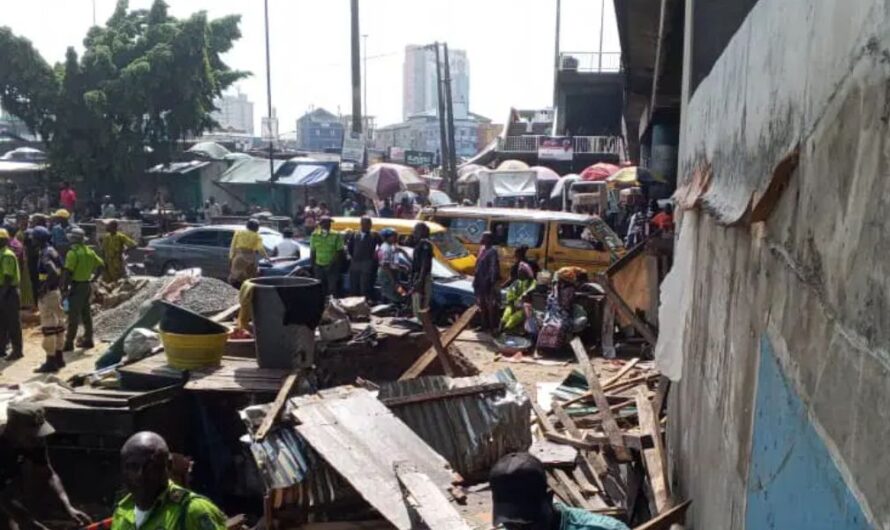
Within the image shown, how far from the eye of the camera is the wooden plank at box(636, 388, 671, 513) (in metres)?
4.91

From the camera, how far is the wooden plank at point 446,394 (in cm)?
608

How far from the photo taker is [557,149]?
33.8m

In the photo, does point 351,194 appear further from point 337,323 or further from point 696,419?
point 696,419

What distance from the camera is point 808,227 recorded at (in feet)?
6.17

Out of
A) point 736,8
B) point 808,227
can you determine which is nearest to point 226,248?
point 736,8

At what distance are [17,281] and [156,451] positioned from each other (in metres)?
8.56

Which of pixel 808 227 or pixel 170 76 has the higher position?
pixel 170 76

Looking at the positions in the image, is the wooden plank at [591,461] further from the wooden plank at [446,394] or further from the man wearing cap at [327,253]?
the man wearing cap at [327,253]

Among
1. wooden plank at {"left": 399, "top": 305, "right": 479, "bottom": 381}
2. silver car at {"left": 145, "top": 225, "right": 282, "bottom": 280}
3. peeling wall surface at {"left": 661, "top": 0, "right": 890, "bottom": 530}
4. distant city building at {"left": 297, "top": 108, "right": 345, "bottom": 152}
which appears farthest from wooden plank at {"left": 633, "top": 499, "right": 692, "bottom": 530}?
distant city building at {"left": 297, "top": 108, "right": 345, "bottom": 152}

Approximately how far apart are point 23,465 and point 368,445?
2083mm

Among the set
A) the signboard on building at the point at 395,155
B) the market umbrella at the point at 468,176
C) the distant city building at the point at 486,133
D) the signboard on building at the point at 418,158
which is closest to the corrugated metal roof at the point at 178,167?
the market umbrella at the point at 468,176

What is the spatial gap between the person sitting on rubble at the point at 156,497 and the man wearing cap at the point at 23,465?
186 centimetres

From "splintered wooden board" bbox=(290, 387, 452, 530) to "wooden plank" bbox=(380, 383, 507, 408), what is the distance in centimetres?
19

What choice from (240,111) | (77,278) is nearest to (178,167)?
(77,278)
